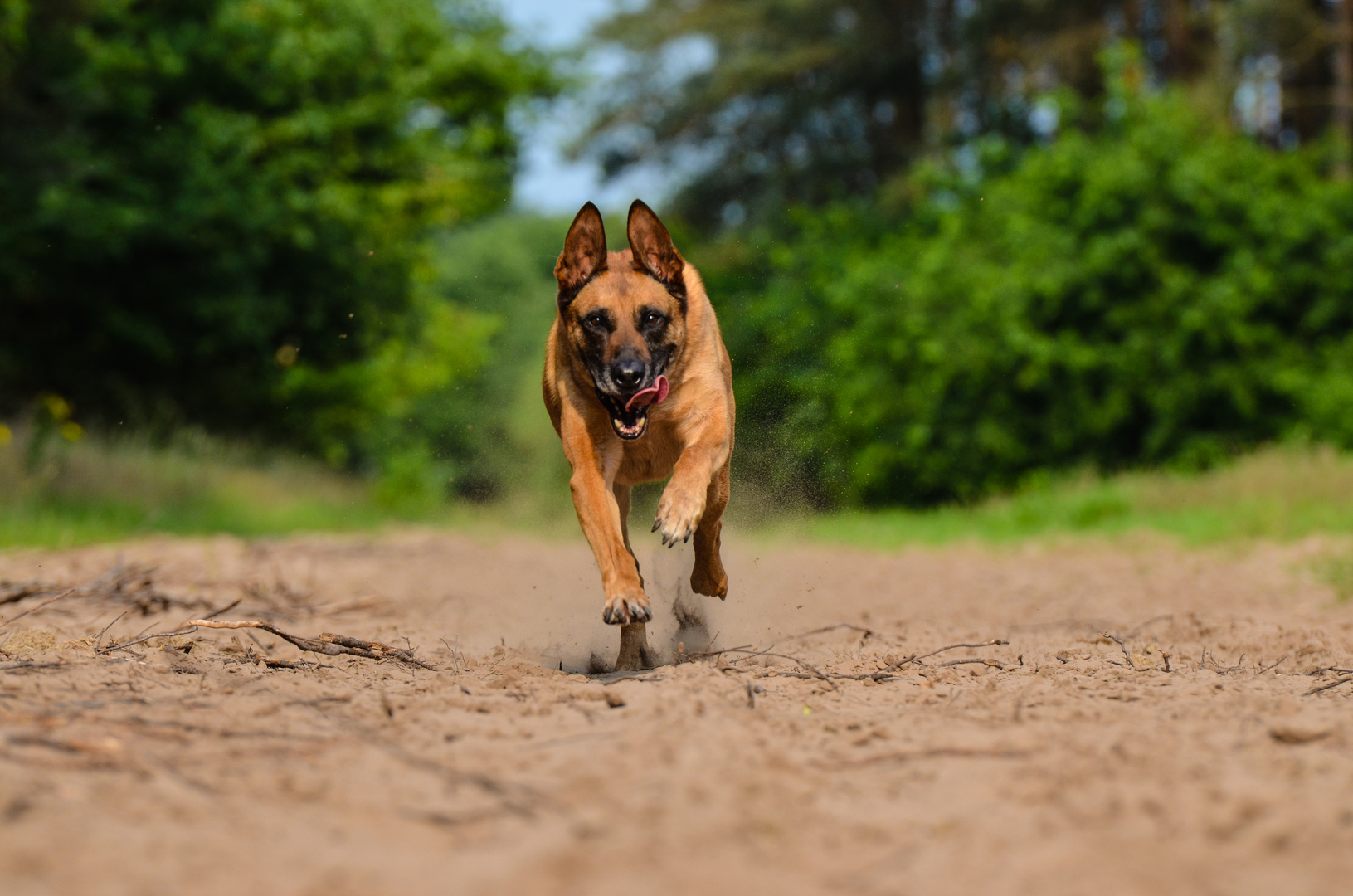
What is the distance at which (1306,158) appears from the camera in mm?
17359

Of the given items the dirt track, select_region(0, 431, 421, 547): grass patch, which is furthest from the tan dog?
select_region(0, 431, 421, 547): grass patch

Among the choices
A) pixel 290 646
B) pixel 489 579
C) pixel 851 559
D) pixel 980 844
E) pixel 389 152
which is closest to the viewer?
pixel 980 844

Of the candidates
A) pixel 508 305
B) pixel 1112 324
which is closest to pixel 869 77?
pixel 1112 324

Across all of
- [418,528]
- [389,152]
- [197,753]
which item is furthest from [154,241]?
[197,753]

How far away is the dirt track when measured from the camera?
2057 mm

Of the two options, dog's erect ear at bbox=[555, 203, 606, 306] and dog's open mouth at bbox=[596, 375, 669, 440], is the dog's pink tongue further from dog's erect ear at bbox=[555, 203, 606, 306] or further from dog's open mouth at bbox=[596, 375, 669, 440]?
dog's erect ear at bbox=[555, 203, 606, 306]

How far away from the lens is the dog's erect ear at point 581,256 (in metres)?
5.04

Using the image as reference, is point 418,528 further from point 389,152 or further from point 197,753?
point 197,753

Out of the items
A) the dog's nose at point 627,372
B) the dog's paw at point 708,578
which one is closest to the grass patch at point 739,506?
the dog's paw at point 708,578

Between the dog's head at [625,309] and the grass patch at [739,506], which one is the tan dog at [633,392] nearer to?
the dog's head at [625,309]

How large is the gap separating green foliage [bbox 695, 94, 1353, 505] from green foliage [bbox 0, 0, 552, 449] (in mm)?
6609

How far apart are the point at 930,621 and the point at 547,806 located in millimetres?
4236

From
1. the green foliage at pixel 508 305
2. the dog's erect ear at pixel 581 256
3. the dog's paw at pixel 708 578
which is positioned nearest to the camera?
the dog's erect ear at pixel 581 256

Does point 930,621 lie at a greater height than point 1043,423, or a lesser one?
lesser
